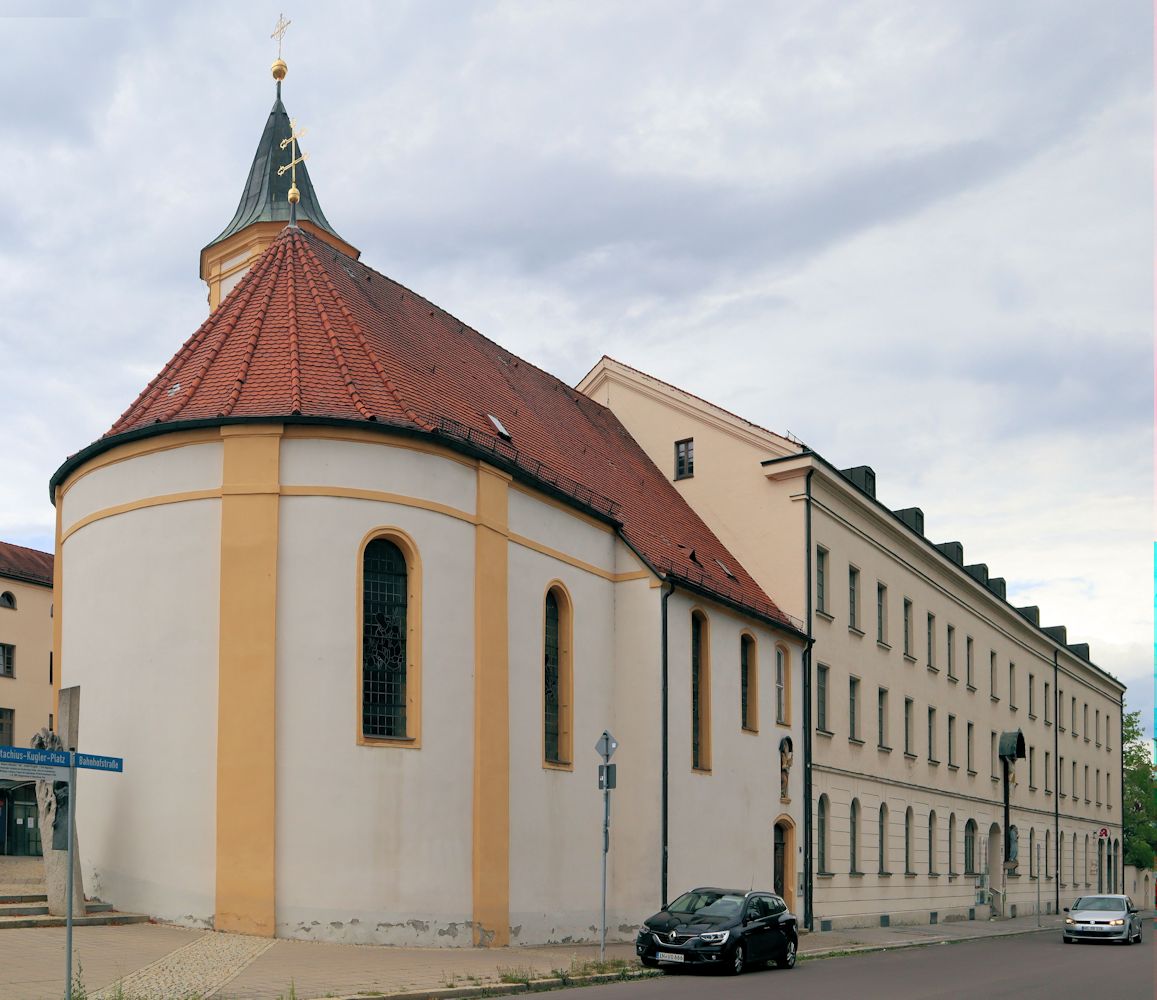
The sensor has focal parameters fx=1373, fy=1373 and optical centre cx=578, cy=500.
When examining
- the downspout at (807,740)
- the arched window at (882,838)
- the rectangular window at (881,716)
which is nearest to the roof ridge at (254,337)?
the downspout at (807,740)

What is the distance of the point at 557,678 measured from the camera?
953 inches

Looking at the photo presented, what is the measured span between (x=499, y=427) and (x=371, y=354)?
357 cm

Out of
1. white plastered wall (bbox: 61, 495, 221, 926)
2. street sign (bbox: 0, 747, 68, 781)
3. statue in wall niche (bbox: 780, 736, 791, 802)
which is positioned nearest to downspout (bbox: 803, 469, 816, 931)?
statue in wall niche (bbox: 780, 736, 791, 802)

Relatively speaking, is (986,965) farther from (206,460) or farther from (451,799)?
(206,460)

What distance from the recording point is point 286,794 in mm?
18891

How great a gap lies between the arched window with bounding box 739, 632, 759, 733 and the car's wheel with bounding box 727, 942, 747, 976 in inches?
394

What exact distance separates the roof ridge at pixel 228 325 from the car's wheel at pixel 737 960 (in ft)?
36.8

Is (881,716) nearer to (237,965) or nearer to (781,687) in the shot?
(781,687)

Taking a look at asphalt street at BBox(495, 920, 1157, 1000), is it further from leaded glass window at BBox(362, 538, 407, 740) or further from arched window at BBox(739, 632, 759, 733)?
arched window at BBox(739, 632, 759, 733)

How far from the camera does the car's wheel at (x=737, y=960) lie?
1950cm

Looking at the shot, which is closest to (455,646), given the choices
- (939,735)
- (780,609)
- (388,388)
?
(388,388)

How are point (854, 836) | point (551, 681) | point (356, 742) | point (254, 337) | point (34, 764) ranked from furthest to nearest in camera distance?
point (854, 836) → point (551, 681) → point (254, 337) → point (356, 742) → point (34, 764)

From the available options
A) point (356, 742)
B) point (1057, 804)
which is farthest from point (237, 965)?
point (1057, 804)

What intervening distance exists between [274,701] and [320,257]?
944cm
